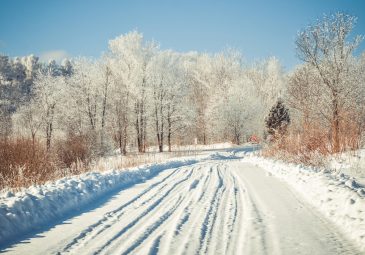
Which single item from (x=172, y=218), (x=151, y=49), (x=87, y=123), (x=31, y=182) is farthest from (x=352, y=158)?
(x=87, y=123)

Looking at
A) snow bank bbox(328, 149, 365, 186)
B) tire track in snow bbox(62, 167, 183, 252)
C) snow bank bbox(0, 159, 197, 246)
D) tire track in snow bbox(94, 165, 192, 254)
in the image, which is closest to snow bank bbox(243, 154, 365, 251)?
snow bank bbox(328, 149, 365, 186)

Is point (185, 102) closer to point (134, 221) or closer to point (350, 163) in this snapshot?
point (350, 163)

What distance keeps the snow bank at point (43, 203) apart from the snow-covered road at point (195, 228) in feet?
1.41

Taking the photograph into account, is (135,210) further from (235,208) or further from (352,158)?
(352,158)

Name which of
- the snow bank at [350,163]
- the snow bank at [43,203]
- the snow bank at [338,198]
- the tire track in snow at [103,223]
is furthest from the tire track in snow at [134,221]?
the snow bank at [350,163]

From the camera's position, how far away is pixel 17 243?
17.2 feet

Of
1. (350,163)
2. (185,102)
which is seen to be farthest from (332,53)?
(185,102)

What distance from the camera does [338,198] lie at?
6688 millimetres

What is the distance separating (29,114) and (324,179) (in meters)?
43.8

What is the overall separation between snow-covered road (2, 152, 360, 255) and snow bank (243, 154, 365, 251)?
0.67 feet

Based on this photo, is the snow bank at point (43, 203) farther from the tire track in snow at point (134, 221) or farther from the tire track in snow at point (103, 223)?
the tire track in snow at point (134, 221)

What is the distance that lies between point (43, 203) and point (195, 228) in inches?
131

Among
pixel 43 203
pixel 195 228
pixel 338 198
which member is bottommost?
pixel 195 228

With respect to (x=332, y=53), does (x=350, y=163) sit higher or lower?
lower
